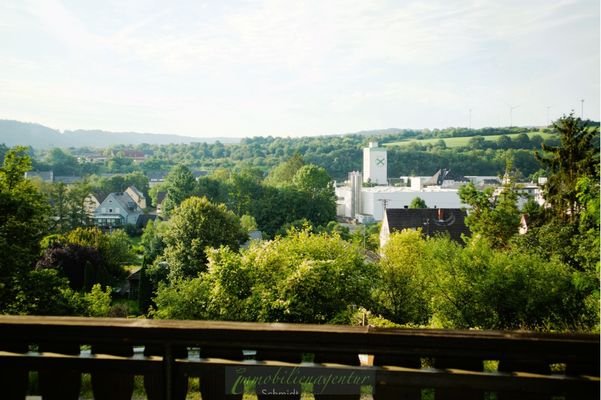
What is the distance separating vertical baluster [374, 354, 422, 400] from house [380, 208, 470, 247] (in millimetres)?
17262

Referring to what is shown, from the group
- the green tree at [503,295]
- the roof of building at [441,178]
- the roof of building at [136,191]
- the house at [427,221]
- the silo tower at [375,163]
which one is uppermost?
the silo tower at [375,163]

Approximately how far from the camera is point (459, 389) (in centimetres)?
107

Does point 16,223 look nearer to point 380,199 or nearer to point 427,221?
Result: point 427,221

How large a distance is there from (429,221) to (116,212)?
67.2 feet

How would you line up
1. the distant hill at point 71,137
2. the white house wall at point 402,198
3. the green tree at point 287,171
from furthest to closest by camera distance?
the green tree at point 287,171, the distant hill at point 71,137, the white house wall at point 402,198

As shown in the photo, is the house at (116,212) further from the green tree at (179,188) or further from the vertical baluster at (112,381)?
the vertical baluster at (112,381)

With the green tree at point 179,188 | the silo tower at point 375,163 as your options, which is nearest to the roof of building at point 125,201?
the green tree at point 179,188

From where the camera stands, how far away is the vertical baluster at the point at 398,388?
1071 mm

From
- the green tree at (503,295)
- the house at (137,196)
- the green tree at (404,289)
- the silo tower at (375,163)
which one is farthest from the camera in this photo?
the silo tower at (375,163)

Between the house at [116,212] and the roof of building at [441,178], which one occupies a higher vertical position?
the roof of building at [441,178]

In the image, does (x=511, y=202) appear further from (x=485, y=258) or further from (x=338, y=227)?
(x=338, y=227)

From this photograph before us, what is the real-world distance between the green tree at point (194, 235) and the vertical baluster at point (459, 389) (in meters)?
13.9

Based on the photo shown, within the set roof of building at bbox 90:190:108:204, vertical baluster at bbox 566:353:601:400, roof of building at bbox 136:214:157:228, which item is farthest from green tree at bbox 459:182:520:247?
roof of building at bbox 90:190:108:204

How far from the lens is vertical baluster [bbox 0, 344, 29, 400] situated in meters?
1.15
